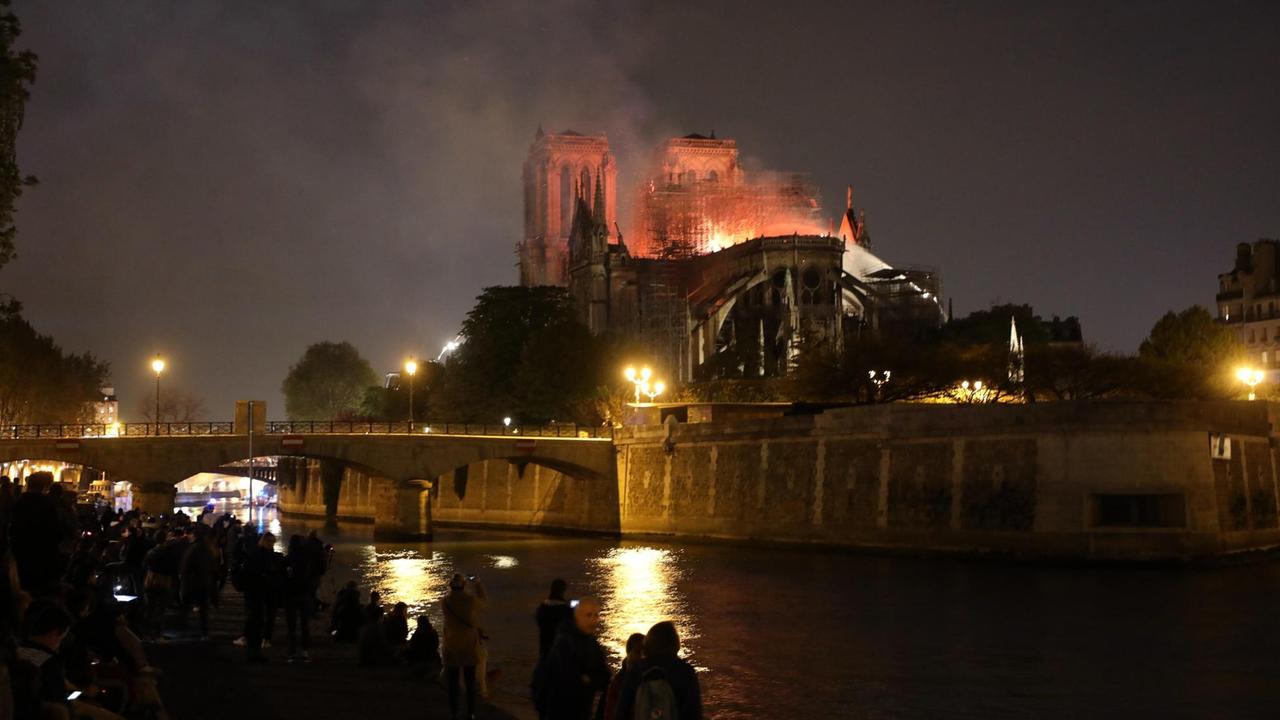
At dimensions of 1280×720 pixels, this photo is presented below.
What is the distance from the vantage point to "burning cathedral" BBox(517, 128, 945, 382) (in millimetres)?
104250

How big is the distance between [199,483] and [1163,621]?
14933 cm

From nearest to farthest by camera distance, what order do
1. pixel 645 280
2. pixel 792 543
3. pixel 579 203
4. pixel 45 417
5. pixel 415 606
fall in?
pixel 415 606 < pixel 792 543 < pixel 45 417 < pixel 645 280 < pixel 579 203

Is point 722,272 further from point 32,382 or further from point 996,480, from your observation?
point 996,480

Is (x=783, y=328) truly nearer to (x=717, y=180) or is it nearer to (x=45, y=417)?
(x=717, y=180)

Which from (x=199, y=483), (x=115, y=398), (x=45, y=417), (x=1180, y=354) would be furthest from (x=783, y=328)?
(x=115, y=398)

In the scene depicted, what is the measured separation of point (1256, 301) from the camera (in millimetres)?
93000

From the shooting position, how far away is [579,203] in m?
133

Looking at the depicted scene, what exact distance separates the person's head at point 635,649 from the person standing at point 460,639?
498cm

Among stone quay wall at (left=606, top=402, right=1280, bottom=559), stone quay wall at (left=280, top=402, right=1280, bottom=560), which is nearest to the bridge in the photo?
stone quay wall at (left=280, top=402, right=1280, bottom=560)

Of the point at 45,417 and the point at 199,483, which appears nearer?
the point at 45,417

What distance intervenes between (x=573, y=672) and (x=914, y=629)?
20758 mm

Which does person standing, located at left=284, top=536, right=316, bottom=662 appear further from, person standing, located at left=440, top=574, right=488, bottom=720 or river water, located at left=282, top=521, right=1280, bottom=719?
person standing, located at left=440, top=574, right=488, bottom=720

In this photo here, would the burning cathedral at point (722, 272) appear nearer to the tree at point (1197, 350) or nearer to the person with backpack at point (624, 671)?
the tree at point (1197, 350)

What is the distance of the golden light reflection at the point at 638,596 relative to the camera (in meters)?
30.2
